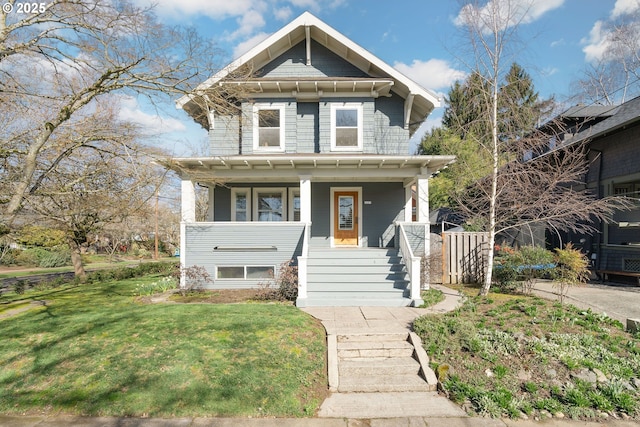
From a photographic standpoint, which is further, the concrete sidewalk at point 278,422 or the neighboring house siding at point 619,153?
the neighboring house siding at point 619,153

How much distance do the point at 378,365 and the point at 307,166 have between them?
6.65 metres

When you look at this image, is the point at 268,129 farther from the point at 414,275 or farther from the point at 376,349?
the point at 376,349

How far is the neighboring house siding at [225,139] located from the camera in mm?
11648

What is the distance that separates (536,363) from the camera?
486cm

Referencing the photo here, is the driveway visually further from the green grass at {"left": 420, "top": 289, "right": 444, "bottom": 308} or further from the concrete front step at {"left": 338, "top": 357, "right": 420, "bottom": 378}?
the concrete front step at {"left": 338, "top": 357, "right": 420, "bottom": 378}

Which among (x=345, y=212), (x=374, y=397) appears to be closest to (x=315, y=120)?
(x=345, y=212)

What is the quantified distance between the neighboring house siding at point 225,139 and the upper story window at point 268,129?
71cm

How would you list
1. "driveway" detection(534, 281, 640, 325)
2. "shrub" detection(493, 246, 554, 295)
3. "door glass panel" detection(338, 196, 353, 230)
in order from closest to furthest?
"driveway" detection(534, 281, 640, 325) < "shrub" detection(493, 246, 554, 295) < "door glass panel" detection(338, 196, 353, 230)

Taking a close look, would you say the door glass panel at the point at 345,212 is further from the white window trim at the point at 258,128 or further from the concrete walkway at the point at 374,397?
the concrete walkway at the point at 374,397

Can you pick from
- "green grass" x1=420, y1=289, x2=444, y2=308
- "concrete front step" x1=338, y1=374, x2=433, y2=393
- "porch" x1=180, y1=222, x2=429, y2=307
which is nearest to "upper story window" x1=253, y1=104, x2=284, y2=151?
"porch" x1=180, y1=222, x2=429, y2=307

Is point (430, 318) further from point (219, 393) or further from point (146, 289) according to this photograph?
point (146, 289)

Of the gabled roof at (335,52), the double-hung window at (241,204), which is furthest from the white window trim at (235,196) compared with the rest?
the gabled roof at (335,52)

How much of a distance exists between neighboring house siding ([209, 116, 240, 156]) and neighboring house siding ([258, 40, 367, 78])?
226cm

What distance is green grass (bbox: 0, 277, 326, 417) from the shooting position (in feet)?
13.3
